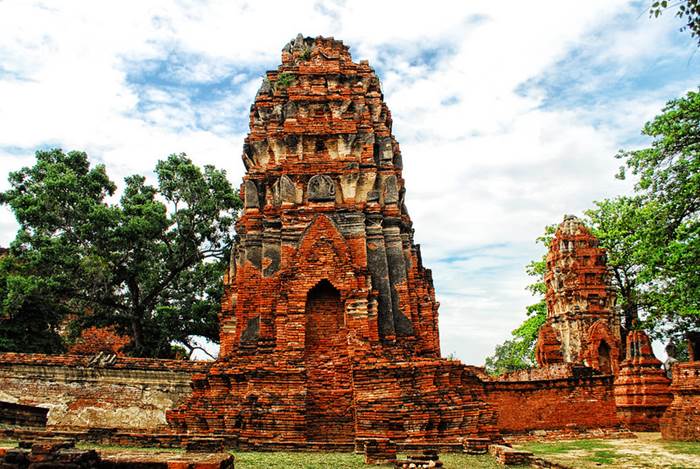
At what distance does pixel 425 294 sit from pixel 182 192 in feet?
48.3

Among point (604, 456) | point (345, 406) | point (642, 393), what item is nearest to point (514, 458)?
point (604, 456)

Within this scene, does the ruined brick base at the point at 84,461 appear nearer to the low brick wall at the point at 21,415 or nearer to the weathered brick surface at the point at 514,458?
the weathered brick surface at the point at 514,458

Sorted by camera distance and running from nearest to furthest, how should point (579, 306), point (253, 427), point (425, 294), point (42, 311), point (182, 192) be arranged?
point (253, 427)
point (425, 294)
point (579, 306)
point (42, 311)
point (182, 192)

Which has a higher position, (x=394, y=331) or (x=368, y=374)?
(x=394, y=331)

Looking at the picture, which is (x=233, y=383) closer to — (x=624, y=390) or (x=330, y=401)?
(x=330, y=401)

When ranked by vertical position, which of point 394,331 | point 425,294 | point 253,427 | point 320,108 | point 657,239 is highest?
point 320,108

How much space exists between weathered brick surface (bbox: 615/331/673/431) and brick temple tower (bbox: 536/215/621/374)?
310cm

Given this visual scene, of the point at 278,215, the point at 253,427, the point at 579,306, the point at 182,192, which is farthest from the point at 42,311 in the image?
the point at 579,306

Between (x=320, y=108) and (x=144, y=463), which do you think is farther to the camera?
(x=320, y=108)

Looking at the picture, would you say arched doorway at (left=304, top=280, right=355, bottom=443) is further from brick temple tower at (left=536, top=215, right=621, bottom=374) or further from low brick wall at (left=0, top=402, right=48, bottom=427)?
brick temple tower at (left=536, top=215, right=621, bottom=374)

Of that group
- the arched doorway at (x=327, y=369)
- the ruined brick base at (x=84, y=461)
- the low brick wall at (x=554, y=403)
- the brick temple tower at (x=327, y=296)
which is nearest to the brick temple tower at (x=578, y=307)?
the low brick wall at (x=554, y=403)

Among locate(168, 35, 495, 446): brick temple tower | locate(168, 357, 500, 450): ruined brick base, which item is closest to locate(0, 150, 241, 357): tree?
locate(168, 35, 495, 446): brick temple tower

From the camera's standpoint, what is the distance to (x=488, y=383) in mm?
14562

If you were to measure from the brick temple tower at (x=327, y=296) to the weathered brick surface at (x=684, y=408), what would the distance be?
12.4 ft
